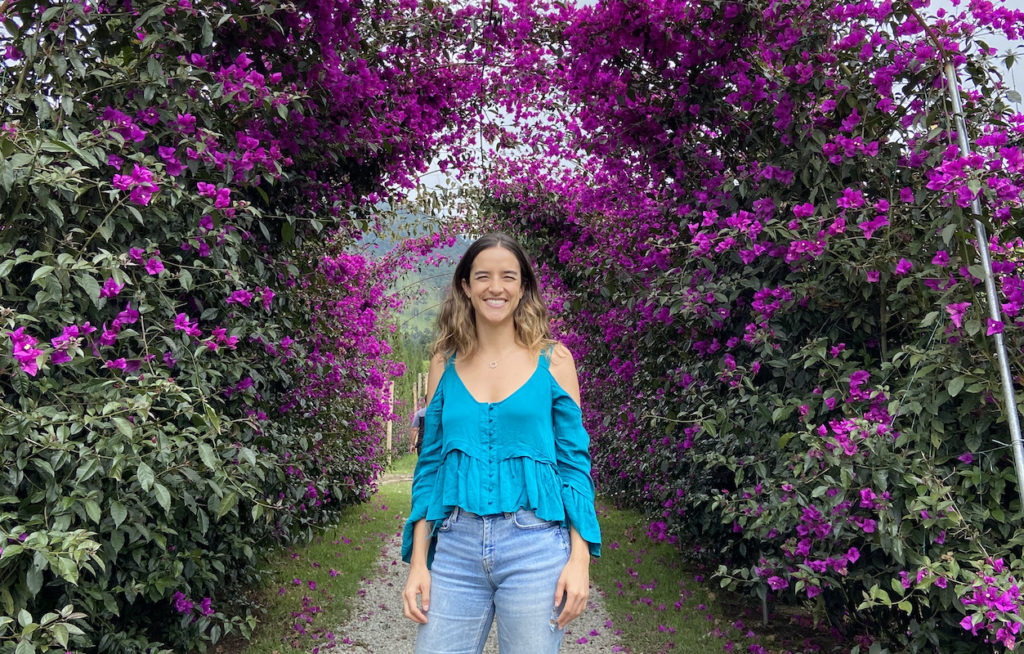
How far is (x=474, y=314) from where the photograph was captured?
5.64 feet

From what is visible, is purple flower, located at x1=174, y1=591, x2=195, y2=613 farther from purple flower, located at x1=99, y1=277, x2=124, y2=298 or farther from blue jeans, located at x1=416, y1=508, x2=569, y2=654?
blue jeans, located at x1=416, y1=508, x2=569, y2=654

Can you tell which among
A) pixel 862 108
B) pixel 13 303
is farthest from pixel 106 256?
pixel 862 108

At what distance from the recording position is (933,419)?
201cm

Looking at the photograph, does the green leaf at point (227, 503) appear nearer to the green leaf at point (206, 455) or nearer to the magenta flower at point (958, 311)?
the green leaf at point (206, 455)

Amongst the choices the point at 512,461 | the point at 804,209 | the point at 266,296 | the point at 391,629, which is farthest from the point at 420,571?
the point at 391,629

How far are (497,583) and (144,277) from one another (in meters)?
1.33

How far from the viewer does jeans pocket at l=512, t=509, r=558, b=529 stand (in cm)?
143

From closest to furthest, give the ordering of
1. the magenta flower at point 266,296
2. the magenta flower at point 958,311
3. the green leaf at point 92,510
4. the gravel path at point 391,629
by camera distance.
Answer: the green leaf at point 92,510 → the magenta flower at point 958,311 → the magenta flower at point 266,296 → the gravel path at point 391,629

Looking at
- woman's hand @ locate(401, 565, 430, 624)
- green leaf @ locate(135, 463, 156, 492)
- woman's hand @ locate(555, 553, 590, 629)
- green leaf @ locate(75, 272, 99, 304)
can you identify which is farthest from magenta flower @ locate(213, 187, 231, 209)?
woman's hand @ locate(555, 553, 590, 629)

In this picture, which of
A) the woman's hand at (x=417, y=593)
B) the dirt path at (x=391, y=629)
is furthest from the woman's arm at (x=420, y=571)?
the dirt path at (x=391, y=629)

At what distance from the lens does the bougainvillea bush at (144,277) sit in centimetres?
177

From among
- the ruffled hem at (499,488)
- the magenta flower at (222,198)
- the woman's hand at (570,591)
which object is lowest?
the woman's hand at (570,591)

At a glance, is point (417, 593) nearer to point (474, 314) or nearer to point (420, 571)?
point (420, 571)

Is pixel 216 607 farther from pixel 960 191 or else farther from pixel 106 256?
pixel 960 191
